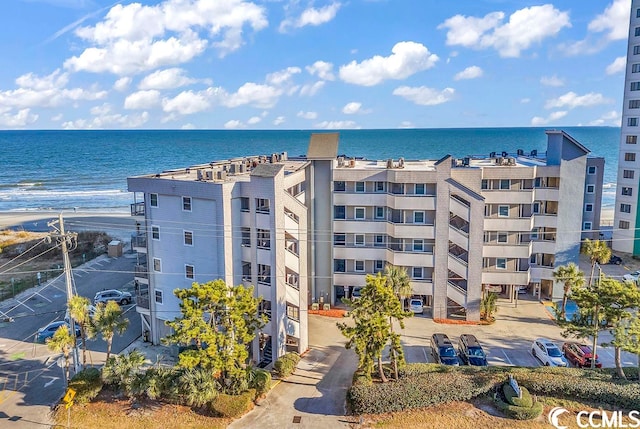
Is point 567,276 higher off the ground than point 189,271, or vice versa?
point 189,271

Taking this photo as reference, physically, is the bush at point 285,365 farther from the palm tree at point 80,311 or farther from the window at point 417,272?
the window at point 417,272

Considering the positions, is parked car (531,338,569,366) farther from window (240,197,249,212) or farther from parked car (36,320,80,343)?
parked car (36,320,80,343)

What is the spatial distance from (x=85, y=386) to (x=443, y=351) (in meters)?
22.6

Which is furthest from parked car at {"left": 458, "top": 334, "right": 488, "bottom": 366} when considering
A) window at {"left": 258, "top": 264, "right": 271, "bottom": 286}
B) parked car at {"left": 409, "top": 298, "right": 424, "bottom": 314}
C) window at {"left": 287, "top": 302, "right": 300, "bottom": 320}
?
window at {"left": 258, "top": 264, "right": 271, "bottom": 286}

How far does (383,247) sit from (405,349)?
1008 centimetres

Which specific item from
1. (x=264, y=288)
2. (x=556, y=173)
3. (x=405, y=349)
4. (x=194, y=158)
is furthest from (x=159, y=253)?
(x=194, y=158)

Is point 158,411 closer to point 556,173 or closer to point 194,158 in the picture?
point 556,173

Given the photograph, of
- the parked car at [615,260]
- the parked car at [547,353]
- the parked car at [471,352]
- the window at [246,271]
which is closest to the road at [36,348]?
the window at [246,271]

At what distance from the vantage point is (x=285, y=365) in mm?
31391

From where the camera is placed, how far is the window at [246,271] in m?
34.1

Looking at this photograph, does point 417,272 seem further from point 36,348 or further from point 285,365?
point 36,348

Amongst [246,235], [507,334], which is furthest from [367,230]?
[507,334]

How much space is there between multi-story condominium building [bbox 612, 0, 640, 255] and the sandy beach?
224 ft

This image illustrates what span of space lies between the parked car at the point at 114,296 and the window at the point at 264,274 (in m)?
19.8
